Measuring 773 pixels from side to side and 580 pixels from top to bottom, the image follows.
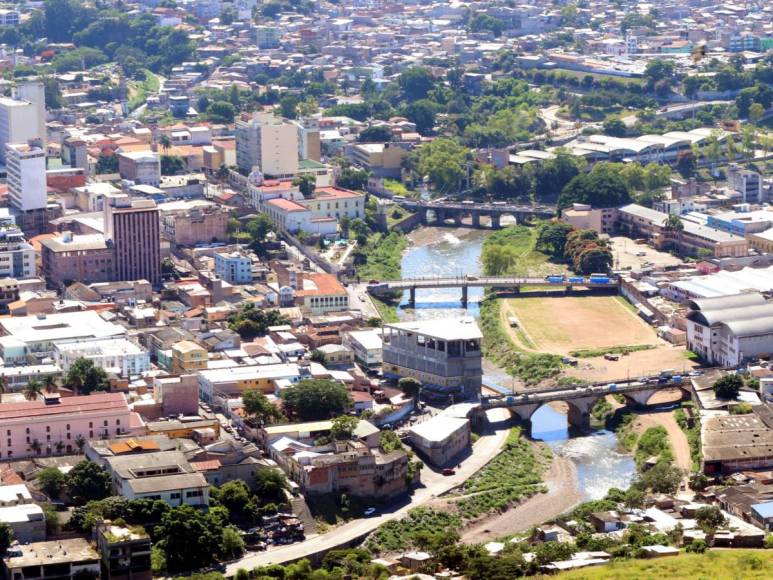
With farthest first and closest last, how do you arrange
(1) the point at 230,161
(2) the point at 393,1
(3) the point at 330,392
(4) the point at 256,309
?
(2) the point at 393,1 < (1) the point at 230,161 < (4) the point at 256,309 < (3) the point at 330,392

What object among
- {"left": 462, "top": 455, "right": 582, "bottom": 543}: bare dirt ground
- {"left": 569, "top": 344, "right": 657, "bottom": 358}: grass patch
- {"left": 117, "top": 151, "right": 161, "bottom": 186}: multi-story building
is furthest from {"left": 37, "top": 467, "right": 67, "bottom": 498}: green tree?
{"left": 117, "top": 151, "right": 161, "bottom": 186}: multi-story building

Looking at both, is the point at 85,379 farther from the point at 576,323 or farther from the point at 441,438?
the point at 576,323

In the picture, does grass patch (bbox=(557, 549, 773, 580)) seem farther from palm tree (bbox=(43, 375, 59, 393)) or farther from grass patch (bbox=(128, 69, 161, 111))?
grass patch (bbox=(128, 69, 161, 111))

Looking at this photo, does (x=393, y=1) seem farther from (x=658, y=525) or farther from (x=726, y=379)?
(x=658, y=525)

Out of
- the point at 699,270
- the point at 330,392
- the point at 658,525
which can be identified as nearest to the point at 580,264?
the point at 699,270

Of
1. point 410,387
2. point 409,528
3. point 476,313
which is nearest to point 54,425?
point 409,528

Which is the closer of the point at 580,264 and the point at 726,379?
the point at 726,379

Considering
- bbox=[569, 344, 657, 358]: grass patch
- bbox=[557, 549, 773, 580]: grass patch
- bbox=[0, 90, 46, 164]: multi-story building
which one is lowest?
bbox=[569, 344, 657, 358]: grass patch
